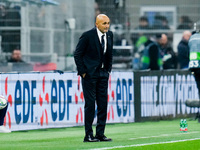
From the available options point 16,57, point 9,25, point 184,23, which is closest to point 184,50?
point 184,23

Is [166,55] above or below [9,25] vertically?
below

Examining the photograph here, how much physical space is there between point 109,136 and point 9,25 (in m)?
9.56

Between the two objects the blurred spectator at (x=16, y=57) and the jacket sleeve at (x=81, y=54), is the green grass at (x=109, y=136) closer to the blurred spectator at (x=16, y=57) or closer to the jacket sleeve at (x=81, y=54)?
the jacket sleeve at (x=81, y=54)

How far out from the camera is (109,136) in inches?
511

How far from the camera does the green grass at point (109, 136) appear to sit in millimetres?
10672

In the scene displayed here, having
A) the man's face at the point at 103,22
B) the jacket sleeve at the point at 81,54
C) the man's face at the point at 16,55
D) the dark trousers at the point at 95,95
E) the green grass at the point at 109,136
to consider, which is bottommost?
the green grass at the point at 109,136

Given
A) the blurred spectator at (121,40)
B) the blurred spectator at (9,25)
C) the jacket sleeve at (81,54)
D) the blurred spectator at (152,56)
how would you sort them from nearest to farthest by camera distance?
the jacket sleeve at (81,54) → the blurred spectator at (9,25) → the blurred spectator at (152,56) → the blurred spectator at (121,40)

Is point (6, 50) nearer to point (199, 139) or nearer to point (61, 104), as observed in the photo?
point (61, 104)

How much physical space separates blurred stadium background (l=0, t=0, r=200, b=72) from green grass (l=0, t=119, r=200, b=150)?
682 cm

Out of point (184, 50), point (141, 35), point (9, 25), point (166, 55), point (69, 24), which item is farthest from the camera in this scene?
point (141, 35)

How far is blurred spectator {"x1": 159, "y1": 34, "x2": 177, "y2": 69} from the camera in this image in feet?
74.8

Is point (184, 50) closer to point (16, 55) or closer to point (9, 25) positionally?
point (16, 55)

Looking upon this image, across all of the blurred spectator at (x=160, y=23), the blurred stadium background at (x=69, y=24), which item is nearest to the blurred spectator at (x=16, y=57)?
the blurred stadium background at (x=69, y=24)

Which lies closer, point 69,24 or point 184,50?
point 184,50
